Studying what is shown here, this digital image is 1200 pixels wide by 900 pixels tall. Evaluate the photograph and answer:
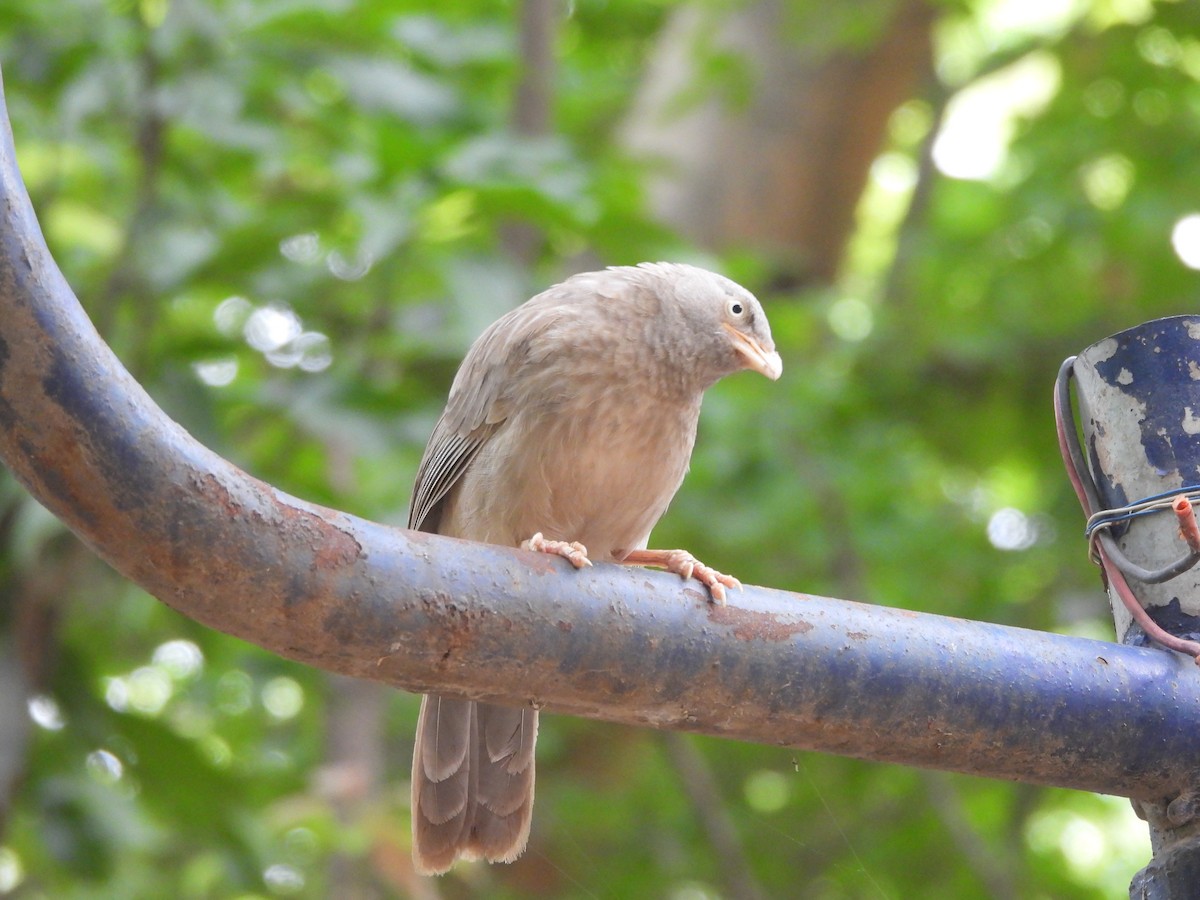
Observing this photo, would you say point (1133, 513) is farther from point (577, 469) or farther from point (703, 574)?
point (577, 469)

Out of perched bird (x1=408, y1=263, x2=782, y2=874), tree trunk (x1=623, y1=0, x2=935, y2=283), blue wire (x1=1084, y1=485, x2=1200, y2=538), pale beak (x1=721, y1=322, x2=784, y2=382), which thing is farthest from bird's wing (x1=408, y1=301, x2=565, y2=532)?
tree trunk (x1=623, y1=0, x2=935, y2=283)

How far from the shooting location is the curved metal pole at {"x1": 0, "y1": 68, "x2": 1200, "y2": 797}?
1.45m

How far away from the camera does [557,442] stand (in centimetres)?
330

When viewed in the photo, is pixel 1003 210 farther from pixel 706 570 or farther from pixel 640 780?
pixel 706 570

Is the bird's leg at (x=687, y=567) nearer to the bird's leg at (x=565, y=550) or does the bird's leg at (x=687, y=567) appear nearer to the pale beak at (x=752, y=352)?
the bird's leg at (x=565, y=550)

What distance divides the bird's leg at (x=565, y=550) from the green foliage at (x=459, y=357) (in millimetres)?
963

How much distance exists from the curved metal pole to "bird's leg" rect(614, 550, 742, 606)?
3cm

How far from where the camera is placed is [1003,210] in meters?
6.65

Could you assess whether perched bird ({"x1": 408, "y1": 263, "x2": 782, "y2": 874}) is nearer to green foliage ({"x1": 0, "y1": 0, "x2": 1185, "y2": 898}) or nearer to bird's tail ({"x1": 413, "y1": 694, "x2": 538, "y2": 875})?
bird's tail ({"x1": 413, "y1": 694, "x2": 538, "y2": 875})

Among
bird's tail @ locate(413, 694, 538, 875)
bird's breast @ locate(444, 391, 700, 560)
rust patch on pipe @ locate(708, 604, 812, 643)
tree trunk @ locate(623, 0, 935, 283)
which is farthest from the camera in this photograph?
tree trunk @ locate(623, 0, 935, 283)

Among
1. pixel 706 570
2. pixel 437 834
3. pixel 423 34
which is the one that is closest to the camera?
pixel 706 570

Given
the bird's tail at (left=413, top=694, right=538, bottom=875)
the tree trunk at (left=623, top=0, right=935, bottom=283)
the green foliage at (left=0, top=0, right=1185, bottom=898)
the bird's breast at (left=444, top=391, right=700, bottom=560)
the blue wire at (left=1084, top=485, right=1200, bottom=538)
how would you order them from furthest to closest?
the tree trunk at (left=623, top=0, right=935, bottom=283) → the green foliage at (left=0, top=0, right=1185, bottom=898) → the bird's breast at (left=444, top=391, right=700, bottom=560) → the bird's tail at (left=413, top=694, right=538, bottom=875) → the blue wire at (left=1084, top=485, right=1200, bottom=538)

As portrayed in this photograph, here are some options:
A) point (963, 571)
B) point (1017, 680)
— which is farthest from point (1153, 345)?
point (963, 571)

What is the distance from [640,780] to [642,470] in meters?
4.07
